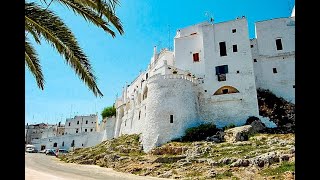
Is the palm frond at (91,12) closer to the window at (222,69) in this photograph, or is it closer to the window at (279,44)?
the window at (222,69)

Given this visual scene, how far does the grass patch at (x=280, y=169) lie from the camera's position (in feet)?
55.6

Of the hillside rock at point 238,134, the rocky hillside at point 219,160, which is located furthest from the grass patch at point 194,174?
the hillside rock at point 238,134

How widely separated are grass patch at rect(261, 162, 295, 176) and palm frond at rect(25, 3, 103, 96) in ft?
46.5

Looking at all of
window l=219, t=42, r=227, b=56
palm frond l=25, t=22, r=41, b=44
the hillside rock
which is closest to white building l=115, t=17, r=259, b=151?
window l=219, t=42, r=227, b=56

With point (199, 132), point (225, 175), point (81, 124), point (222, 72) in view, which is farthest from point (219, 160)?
point (81, 124)

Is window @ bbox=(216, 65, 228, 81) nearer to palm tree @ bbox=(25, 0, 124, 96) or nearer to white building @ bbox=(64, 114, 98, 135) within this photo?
palm tree @ bbox=(25, 0, 124, 96)

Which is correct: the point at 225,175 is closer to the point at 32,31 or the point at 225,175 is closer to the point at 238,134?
the point at 238,134

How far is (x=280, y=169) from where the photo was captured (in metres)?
17.4

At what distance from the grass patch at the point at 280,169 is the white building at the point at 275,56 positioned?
16771 millimetres

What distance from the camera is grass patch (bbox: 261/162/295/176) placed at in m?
17.0

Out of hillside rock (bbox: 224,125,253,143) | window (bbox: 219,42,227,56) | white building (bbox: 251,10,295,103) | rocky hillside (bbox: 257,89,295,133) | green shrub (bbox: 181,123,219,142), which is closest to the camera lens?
hillside rock (bbox: 224,125,253,143)
